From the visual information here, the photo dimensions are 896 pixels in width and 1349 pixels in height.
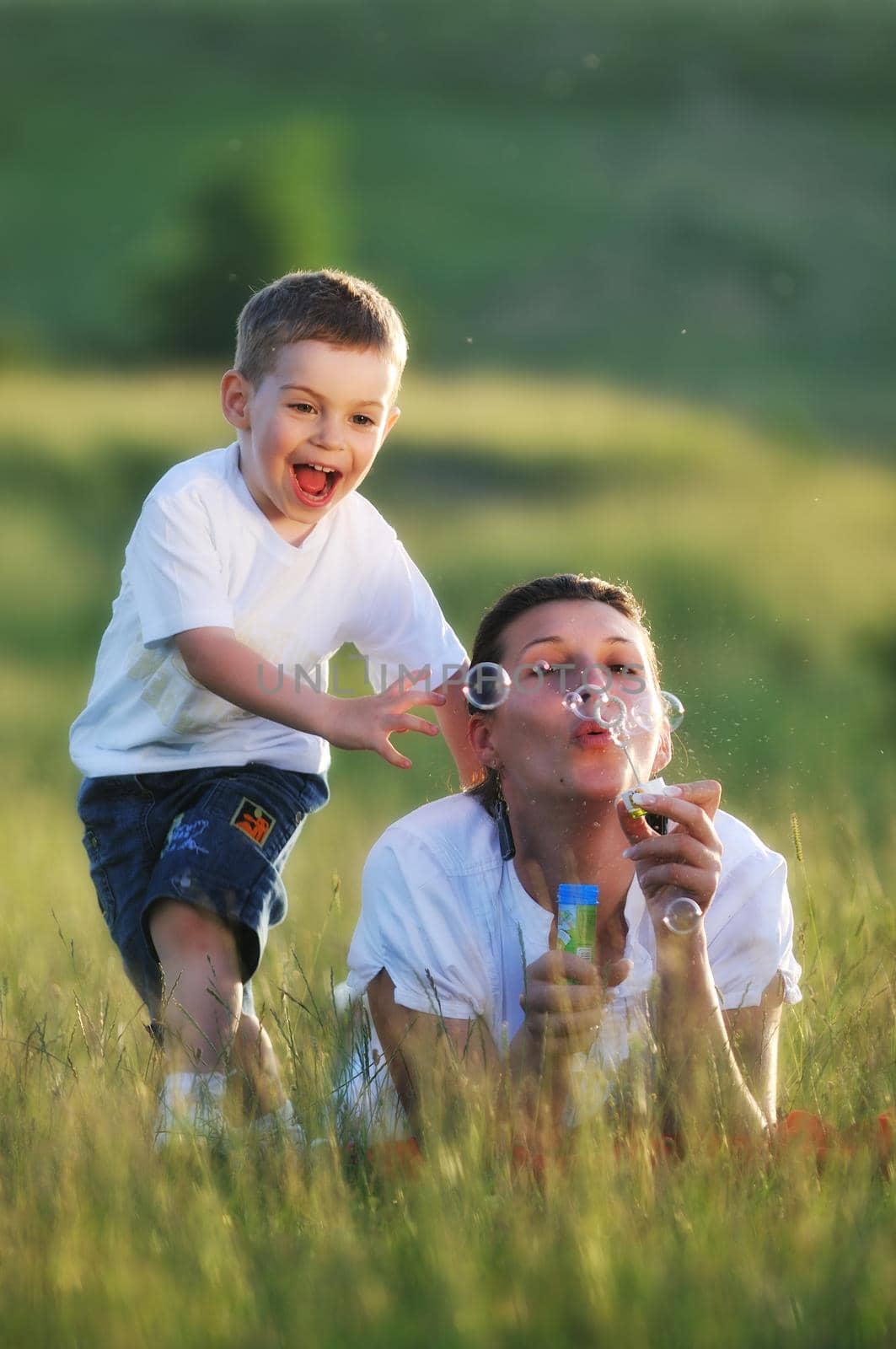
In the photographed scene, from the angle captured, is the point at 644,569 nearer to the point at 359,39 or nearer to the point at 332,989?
the point at 332,989

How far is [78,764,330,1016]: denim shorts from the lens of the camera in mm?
3775

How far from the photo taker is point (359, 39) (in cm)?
7550

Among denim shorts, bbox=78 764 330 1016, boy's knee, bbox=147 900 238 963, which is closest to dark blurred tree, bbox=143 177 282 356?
denim shorts, bbox=78 764 330 1016

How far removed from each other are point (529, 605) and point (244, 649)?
1.98ft

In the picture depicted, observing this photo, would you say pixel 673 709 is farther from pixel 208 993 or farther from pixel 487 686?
pixel 208 993

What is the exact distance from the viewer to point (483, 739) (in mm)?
3559

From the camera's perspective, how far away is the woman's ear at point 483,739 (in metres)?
3.53

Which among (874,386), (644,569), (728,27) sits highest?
(728,27)

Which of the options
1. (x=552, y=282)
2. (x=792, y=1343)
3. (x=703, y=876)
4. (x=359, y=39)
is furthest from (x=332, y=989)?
(x=359, y=39)

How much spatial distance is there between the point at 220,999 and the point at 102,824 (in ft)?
2.07

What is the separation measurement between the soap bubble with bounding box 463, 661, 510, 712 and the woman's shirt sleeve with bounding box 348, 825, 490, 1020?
30 centimetres

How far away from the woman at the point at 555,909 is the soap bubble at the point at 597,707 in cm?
2

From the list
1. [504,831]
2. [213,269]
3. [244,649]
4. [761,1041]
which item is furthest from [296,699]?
[213,269]

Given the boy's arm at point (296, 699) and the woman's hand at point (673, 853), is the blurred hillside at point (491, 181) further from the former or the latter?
the woman's hand at point (673, 853)
